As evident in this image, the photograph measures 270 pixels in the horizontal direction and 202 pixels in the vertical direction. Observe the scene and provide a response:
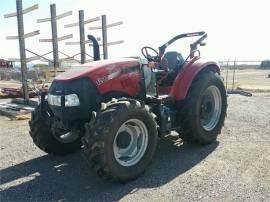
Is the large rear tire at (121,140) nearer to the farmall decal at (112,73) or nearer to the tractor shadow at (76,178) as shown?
the tractor shadow at (76,178)

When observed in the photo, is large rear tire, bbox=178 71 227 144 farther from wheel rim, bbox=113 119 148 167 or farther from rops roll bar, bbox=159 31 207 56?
wheel rim, bbox=113 119 148 167

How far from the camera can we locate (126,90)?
5320 millimetres

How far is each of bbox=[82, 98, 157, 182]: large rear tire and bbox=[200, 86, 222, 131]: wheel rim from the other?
A: 174 centimetres

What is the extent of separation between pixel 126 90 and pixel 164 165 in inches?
47.3

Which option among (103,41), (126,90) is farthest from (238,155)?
(103,41)

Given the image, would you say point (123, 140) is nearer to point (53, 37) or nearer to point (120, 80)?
point (120, 80)

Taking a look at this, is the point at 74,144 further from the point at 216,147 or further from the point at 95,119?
the point at 216,147

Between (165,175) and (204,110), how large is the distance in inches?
75.5

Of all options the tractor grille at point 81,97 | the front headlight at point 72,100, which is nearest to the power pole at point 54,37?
the tractor grille at point 81,97

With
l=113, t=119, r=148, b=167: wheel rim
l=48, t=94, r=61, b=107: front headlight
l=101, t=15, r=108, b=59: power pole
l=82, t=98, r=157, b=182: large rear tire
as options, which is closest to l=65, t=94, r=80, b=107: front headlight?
l=48, t=94, r=61, b=107: front headlight

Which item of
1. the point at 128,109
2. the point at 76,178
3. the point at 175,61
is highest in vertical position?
the point at 175,61

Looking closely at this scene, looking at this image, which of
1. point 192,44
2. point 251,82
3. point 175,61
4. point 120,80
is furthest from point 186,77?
point 251,82

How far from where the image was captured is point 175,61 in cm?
655

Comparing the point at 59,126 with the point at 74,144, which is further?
the point at 74,144
